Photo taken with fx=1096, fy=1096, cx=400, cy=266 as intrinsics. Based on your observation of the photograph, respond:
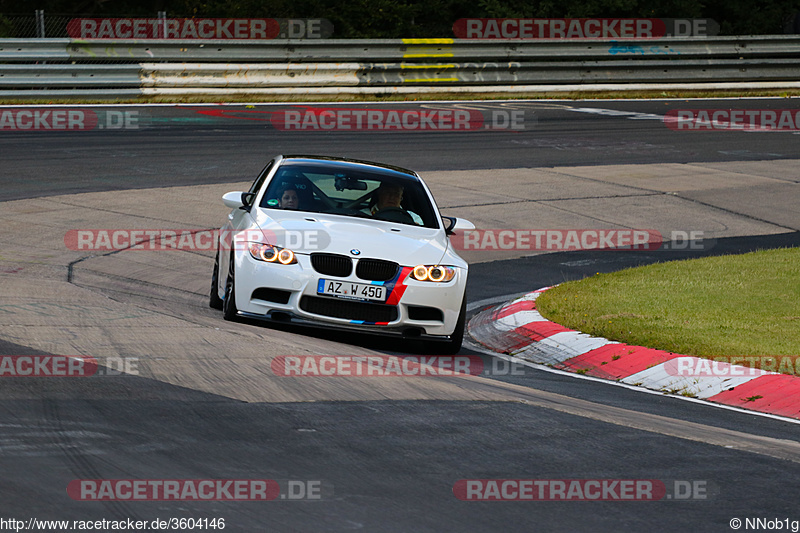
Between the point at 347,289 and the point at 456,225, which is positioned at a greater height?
the point at 456,225

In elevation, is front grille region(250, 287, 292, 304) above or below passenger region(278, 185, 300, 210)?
below

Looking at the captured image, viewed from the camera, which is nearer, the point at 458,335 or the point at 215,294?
the point at 458,335

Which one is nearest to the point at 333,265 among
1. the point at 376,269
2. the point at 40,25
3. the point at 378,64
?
the point at 376,269

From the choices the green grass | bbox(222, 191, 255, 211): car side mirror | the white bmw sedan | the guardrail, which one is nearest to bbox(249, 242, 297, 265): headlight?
the white bmw sedan

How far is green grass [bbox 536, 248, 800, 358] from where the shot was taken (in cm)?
848

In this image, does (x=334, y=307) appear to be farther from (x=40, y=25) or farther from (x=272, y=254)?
(x=40, y=25)

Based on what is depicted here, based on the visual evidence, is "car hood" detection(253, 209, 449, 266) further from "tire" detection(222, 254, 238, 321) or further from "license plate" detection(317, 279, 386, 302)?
"tire" detection(222, 254, 238, 321)

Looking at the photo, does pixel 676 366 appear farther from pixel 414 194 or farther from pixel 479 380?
pixel 414 194

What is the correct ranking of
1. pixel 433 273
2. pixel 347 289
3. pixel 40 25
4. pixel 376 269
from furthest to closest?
pixel 40 25 < pixel 433 273 < pixel 376 269 < pixel 347 289

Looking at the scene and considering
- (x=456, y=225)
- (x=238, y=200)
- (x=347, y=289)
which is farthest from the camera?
(x=456, y=225)

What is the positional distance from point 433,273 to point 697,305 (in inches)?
114

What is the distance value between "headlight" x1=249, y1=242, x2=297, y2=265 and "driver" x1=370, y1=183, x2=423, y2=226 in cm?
131

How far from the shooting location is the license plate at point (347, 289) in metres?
8.14

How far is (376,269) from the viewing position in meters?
8.24
